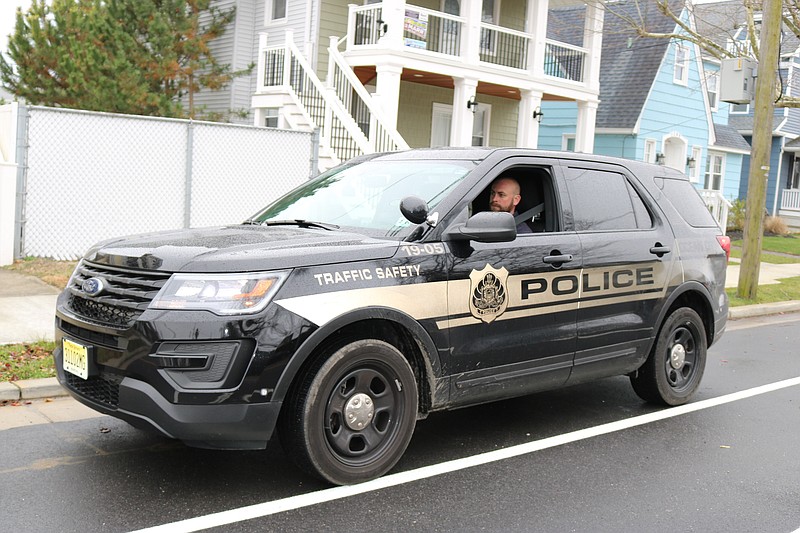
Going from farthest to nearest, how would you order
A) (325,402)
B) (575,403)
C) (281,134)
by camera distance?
(281,134) < (575,403) < (325,402)

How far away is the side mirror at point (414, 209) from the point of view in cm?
471

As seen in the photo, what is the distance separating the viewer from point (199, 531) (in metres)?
3.87

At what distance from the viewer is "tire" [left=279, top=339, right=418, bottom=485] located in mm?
4266

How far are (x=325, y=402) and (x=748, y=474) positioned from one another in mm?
2649

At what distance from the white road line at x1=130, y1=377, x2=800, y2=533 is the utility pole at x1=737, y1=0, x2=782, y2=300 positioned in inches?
261

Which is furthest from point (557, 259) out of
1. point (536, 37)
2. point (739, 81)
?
point (536, 37)

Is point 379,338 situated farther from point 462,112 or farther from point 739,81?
point 462,112

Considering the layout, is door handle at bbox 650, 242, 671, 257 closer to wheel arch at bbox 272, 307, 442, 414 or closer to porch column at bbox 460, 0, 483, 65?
wheel arch at bbox 272, 307, 442, 414

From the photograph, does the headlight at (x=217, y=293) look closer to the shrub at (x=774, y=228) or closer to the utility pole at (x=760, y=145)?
the utility pole at (x=760, y=145)

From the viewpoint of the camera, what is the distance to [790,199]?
35.1m

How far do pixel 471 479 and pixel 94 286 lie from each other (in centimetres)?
230

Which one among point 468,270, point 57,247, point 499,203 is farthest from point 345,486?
point 57,247

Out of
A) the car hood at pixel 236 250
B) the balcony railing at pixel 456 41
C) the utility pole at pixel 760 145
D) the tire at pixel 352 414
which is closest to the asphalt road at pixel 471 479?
the tire at pixel 352 414

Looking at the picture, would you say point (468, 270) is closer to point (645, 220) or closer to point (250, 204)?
point (645, 220)
